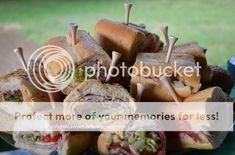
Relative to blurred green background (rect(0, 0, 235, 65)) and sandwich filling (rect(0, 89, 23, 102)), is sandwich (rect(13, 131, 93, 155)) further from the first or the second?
blurred green background (rect(0, 0, 235, 65))

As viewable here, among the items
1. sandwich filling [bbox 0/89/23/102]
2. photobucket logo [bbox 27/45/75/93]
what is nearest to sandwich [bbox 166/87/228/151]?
photobucket logo [bbox 27/45/75/93]

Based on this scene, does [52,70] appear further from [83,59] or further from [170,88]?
[170,88]

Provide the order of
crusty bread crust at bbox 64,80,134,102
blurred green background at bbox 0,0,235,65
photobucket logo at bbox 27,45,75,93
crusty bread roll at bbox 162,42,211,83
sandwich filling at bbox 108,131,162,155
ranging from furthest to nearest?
1. blurred green background at bbox 0,0,235,65
2. crusty bread roll at bbox 162,42,211,83
3. photobucket logo at bbox 27,45,75,93
4. crusty bread crust at bbox 64,80,134,102
5. sandwich filling at bbox 108,131,162,155

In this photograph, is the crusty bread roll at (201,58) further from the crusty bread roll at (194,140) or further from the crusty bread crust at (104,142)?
the crusty bread crust at (104,142)

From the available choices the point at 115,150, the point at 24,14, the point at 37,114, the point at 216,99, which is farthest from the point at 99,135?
the point at 24,14

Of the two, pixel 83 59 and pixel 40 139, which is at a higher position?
pixel 83 59

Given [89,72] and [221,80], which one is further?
[221,80]

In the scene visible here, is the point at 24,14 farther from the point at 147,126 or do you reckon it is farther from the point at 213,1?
the point at 147,126

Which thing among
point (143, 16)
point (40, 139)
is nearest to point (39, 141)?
point (40, 139)
